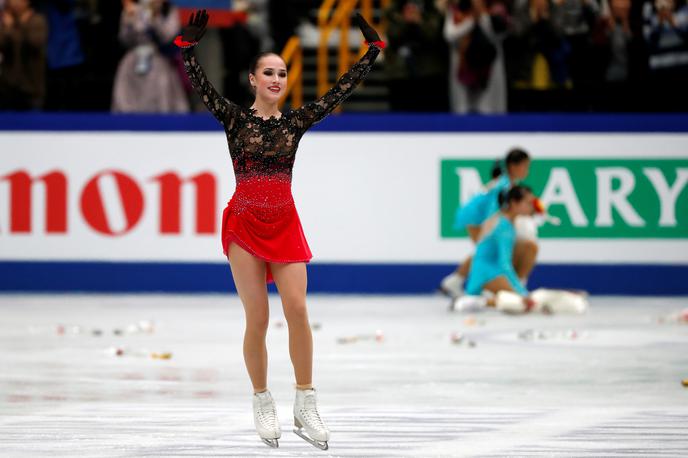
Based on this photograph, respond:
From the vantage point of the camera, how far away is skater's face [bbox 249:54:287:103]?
572 cm

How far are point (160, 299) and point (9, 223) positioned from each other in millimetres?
1622

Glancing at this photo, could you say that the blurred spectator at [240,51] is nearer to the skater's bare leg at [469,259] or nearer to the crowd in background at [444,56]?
the crowd in background at [444,56]

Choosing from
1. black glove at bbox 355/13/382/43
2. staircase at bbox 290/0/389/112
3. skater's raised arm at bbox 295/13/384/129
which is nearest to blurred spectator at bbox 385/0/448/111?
staircase at bbox 290/0/389/112

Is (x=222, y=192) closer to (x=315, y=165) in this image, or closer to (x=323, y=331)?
(x=315, y=165)

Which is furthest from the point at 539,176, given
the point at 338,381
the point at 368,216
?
the point at 338,381

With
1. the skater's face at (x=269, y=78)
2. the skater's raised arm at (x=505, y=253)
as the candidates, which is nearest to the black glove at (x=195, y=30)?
the skater's face at (x=269, y=78)

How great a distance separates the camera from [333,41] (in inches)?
638

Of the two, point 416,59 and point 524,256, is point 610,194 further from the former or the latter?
point 416,59

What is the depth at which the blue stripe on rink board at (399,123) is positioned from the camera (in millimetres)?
12820

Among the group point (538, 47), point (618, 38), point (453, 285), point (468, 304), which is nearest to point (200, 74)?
point (468, 304)

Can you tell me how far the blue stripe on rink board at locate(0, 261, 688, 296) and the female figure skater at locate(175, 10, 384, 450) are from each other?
23.4 feet

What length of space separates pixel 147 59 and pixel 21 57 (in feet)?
3.95

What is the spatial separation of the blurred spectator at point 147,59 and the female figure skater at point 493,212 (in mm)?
3112

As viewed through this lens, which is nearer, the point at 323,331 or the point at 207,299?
the point at 323,331
